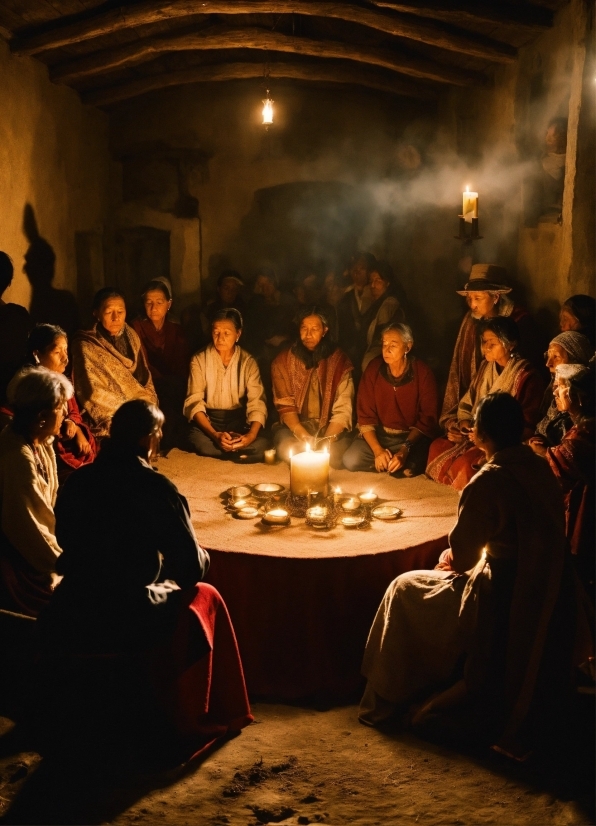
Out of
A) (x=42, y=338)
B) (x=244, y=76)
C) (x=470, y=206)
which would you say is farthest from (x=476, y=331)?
(x=244, y=76)

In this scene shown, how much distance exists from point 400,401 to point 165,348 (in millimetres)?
2289

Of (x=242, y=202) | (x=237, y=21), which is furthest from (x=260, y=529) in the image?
(x=242, y=202)

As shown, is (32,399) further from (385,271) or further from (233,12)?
(385,271)

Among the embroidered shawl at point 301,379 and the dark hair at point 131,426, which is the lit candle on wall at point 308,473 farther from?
the embroidered shawl at point 301,379

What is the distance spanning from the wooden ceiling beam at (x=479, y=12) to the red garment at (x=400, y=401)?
2614 mm

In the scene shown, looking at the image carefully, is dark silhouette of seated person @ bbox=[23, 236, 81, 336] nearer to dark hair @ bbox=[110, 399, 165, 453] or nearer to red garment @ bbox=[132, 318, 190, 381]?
red garment @ bbox=[132, 318, 190, 381]

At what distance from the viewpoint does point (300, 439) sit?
6.71m

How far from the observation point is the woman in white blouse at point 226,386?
6984 millimetres

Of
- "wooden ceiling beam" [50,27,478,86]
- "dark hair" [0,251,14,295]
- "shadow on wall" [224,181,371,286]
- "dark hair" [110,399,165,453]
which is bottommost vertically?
"dark hair" [110,399,165,453]

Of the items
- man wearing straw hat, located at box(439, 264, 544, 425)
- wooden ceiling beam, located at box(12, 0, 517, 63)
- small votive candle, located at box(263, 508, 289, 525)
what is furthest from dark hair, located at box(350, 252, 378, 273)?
small votive candle, located at box(263, 508, 289, 525)

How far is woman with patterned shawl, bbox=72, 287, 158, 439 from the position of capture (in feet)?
21.5

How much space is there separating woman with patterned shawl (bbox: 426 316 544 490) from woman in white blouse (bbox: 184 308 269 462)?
1582 mm

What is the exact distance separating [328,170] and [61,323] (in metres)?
3.82

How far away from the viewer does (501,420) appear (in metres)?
3.81
